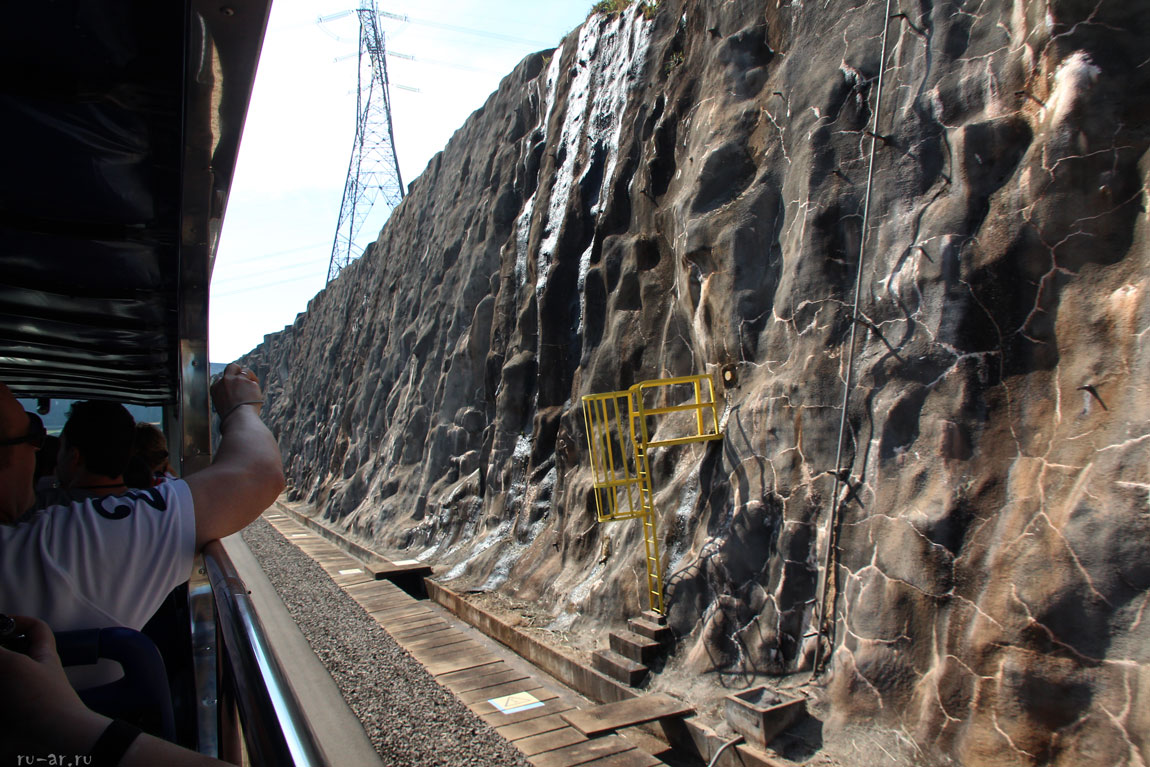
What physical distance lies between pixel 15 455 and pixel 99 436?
0.74m

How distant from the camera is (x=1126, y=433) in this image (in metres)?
4.28

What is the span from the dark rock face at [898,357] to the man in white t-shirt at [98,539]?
4364 millimetres

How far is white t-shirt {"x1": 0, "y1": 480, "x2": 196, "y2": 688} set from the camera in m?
1.66

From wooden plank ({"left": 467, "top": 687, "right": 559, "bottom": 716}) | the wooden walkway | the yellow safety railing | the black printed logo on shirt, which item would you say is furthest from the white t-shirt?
the yellow safety railing

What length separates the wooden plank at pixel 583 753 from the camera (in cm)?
549

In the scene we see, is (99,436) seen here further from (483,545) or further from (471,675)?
(483,545)

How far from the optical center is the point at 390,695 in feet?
22.6

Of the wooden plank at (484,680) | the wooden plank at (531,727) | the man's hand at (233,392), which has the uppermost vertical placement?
the man's hand at (233,392)

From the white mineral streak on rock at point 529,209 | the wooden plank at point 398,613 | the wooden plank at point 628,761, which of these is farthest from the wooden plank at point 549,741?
the white mineral streak on rock at point 529,209

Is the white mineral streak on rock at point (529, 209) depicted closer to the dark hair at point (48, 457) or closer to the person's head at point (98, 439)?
the dark hair at point (48, 457)

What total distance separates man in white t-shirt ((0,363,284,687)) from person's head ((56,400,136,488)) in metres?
0.60

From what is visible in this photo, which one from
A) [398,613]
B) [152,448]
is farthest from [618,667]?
[152,448]

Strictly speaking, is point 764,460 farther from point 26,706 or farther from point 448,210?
point 448,210

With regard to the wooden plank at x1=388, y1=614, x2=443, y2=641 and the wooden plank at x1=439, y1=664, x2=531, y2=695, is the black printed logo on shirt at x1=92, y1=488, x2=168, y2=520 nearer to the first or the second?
the wooden plank at x1=439, y1=664, x2=531, y2=695
